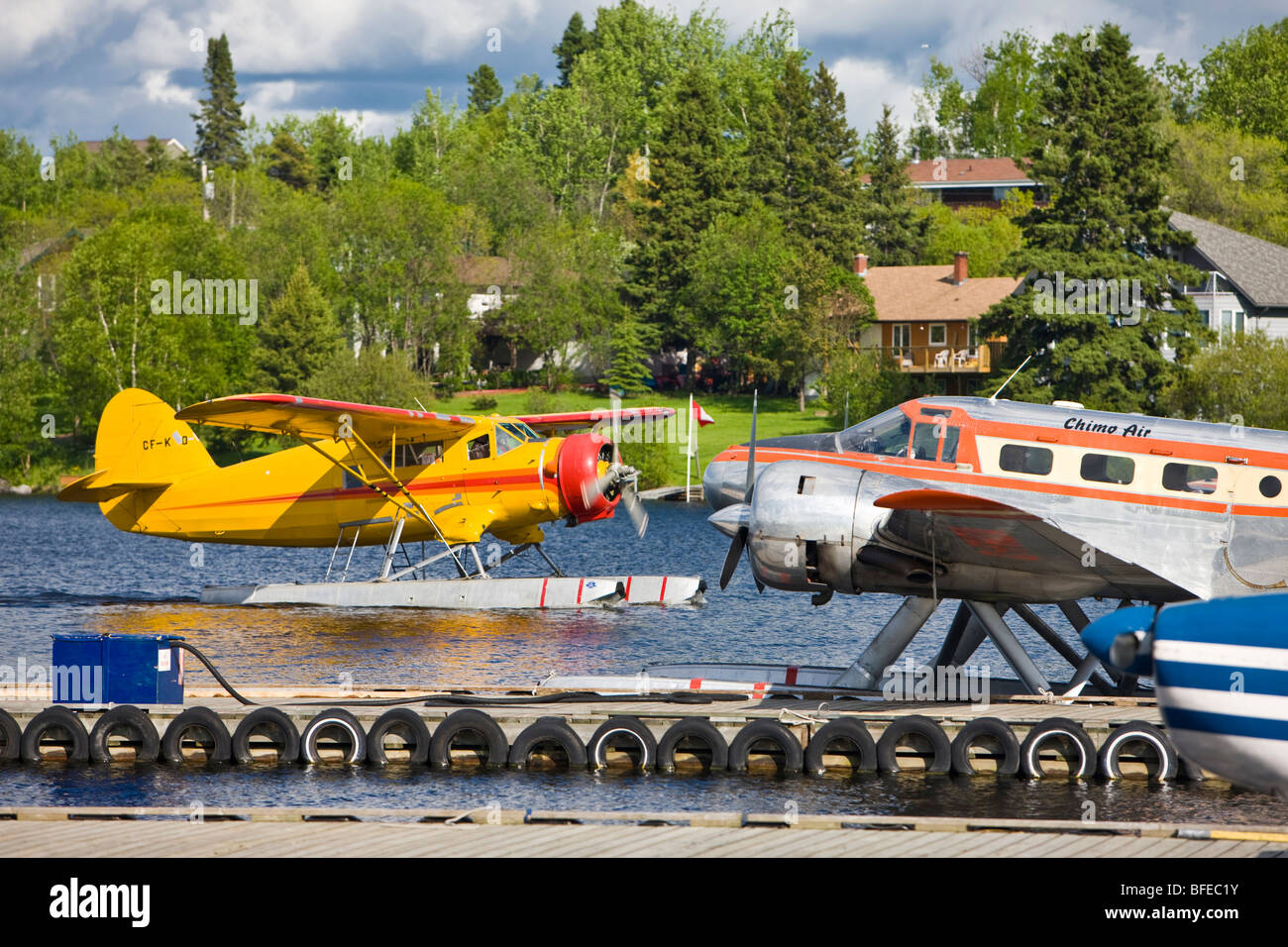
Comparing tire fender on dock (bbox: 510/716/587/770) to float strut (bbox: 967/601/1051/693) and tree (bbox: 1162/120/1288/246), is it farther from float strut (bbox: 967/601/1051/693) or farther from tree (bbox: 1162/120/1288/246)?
tree (bbox: 1162/120/1288/246)

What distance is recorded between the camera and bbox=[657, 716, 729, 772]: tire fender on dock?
14.3 meters

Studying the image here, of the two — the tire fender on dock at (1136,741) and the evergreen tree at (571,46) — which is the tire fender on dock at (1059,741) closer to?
the tire fender on dock at (1136,741)

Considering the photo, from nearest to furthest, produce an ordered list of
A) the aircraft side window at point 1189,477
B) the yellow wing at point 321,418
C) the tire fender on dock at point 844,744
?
the aircraft side window at point 1189,477 < the tire fender on dock at point 844,744 < the yellow wing at point 321,418

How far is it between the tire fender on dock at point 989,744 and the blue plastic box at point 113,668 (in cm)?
849

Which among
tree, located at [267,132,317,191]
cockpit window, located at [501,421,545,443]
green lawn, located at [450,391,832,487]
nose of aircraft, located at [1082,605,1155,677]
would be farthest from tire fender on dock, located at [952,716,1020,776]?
tree, located at [267,132,317,191]

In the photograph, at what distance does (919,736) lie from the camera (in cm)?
1412

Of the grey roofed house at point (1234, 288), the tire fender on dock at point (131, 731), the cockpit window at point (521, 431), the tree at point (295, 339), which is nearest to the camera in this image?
the tire fender on dock at point (131, 731)

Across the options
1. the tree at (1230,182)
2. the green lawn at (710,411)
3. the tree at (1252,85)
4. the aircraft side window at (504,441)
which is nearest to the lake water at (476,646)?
the aircraft side window at (504,441)

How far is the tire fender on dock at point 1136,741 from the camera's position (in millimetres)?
13641

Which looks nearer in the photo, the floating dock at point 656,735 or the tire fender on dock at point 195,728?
the floating dock at point 656,735

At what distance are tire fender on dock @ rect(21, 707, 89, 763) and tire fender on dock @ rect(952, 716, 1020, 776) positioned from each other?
30.2 ft

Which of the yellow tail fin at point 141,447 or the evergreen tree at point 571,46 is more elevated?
the evergreen tree at point 571,46

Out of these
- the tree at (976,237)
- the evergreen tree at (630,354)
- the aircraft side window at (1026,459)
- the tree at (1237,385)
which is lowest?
the aircraft side window at (1026,459)

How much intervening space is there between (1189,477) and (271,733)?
9.91 metres
